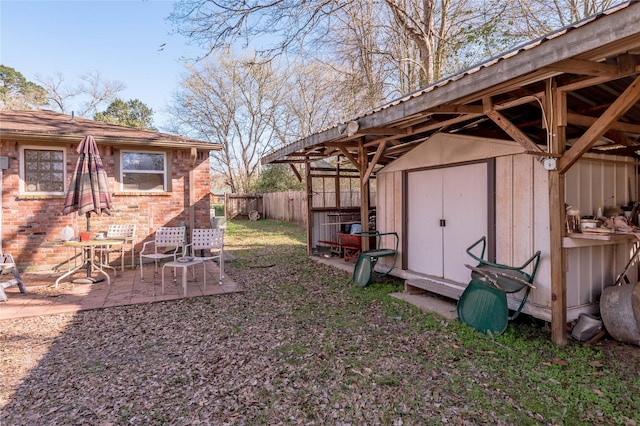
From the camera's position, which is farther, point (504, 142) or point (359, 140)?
point (359, 140)

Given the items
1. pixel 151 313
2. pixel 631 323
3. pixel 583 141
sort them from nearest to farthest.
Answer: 1. pixel 583 141
2. pixel 631 323
3. pixel 151 313

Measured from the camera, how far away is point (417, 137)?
6.37 m

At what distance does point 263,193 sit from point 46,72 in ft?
52.3

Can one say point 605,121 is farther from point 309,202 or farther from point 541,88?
point 309,202

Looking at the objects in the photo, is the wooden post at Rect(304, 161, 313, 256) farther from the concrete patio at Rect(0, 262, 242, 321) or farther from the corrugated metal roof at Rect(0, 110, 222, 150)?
the concrete patio at Rect(0, 262, 242, 321)

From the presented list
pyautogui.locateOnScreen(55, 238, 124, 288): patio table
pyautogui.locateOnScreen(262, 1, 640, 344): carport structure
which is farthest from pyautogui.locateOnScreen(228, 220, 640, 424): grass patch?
pyautogui.locateOnScreen(55, 238, 124, 288): patio table

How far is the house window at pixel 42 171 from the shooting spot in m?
6.68

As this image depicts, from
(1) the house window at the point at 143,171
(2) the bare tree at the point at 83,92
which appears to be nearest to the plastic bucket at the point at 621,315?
(1) the house window at the point at 143,171

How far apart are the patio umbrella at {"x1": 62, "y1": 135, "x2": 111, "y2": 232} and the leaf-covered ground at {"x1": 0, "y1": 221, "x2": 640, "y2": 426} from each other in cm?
209

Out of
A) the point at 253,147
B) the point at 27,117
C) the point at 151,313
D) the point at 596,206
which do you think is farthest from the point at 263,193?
the point at 596,206

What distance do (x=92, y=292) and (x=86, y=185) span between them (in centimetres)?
176

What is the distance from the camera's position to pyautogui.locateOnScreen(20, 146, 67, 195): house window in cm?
668

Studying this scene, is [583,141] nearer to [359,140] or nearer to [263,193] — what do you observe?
[359,140]

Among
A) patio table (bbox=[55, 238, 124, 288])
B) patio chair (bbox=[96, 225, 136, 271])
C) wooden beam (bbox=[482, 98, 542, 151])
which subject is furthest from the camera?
patio chair (bbox=[96, 225, 136, 271])
